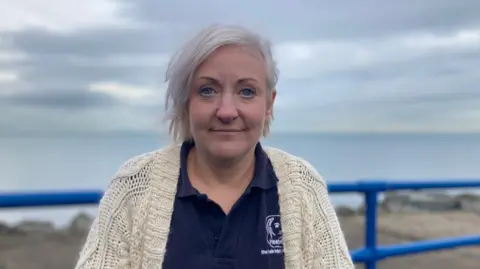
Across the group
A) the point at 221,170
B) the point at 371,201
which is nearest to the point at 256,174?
the point at 221,170

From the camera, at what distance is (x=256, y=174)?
1.78m

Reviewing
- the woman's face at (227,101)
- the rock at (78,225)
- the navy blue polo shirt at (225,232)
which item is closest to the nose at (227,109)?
the woman's face at (227,101)

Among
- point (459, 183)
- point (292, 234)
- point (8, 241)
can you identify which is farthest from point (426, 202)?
point (292, 234)

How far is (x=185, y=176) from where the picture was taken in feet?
5.74

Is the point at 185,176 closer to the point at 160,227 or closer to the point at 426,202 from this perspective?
the point at 160,227

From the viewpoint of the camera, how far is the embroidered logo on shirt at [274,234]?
1699mm

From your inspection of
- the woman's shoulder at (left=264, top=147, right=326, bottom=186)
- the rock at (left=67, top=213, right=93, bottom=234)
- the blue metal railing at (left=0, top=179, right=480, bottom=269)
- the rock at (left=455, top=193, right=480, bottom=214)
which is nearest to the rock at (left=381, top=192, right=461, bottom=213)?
the rock at (left=455, top=193, right=480, bottom=214)

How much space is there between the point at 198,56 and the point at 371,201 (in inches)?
69.1

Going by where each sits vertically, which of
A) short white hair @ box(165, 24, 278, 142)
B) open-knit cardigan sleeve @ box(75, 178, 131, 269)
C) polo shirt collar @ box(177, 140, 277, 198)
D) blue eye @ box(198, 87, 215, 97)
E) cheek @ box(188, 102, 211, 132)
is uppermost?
short white hair @ box(165, 24, 278, 142)

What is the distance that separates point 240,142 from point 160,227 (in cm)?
31

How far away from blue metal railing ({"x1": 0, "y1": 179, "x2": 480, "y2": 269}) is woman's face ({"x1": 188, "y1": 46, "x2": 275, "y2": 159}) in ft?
2.48

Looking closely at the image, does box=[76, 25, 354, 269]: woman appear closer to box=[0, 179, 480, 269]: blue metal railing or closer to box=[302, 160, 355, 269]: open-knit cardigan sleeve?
box=[302, 160, 355, 269]: open-knit cardigan sleeve

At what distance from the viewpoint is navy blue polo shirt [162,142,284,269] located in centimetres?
164

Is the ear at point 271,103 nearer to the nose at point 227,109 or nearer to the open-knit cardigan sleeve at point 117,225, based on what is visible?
the nose at point 227,109
